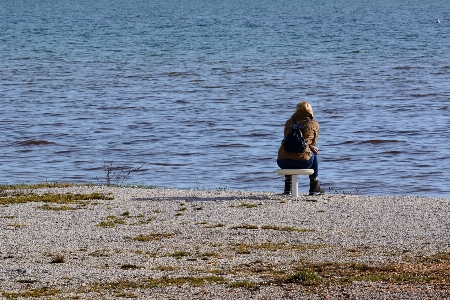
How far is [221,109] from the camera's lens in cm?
2777

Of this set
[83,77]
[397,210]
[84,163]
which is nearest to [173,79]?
Answer: [83,77]

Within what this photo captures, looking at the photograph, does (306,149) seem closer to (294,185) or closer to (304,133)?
(304,133)

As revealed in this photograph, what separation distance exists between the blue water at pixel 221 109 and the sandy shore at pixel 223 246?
3.67 m

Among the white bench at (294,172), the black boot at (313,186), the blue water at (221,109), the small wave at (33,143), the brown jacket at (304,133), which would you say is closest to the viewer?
the white bench at (294,172)

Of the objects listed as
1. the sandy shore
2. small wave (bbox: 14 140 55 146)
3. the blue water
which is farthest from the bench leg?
small wave (bbox: 14 140 55 146)

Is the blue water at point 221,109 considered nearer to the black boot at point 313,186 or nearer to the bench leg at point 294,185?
the black boot at point 313,186

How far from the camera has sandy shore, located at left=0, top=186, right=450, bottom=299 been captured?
802cm

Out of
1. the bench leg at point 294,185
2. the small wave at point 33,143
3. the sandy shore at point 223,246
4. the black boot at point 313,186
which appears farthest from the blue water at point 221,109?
the sandy shore at point 223,246

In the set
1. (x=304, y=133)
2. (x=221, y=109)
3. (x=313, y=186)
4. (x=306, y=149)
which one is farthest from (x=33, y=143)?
(x=306, y=149)

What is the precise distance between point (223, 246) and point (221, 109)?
17.9 meters

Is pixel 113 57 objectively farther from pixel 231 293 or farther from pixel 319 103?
pixel 231 293

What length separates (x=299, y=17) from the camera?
95000 mm

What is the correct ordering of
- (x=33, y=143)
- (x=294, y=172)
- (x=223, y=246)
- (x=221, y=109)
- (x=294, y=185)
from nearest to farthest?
(x=223, y=246)
(x=294, y=172)
(x=294, y=185)
(x=33, y=143)
(x=221, y=109)

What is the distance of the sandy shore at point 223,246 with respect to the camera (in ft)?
26.3
